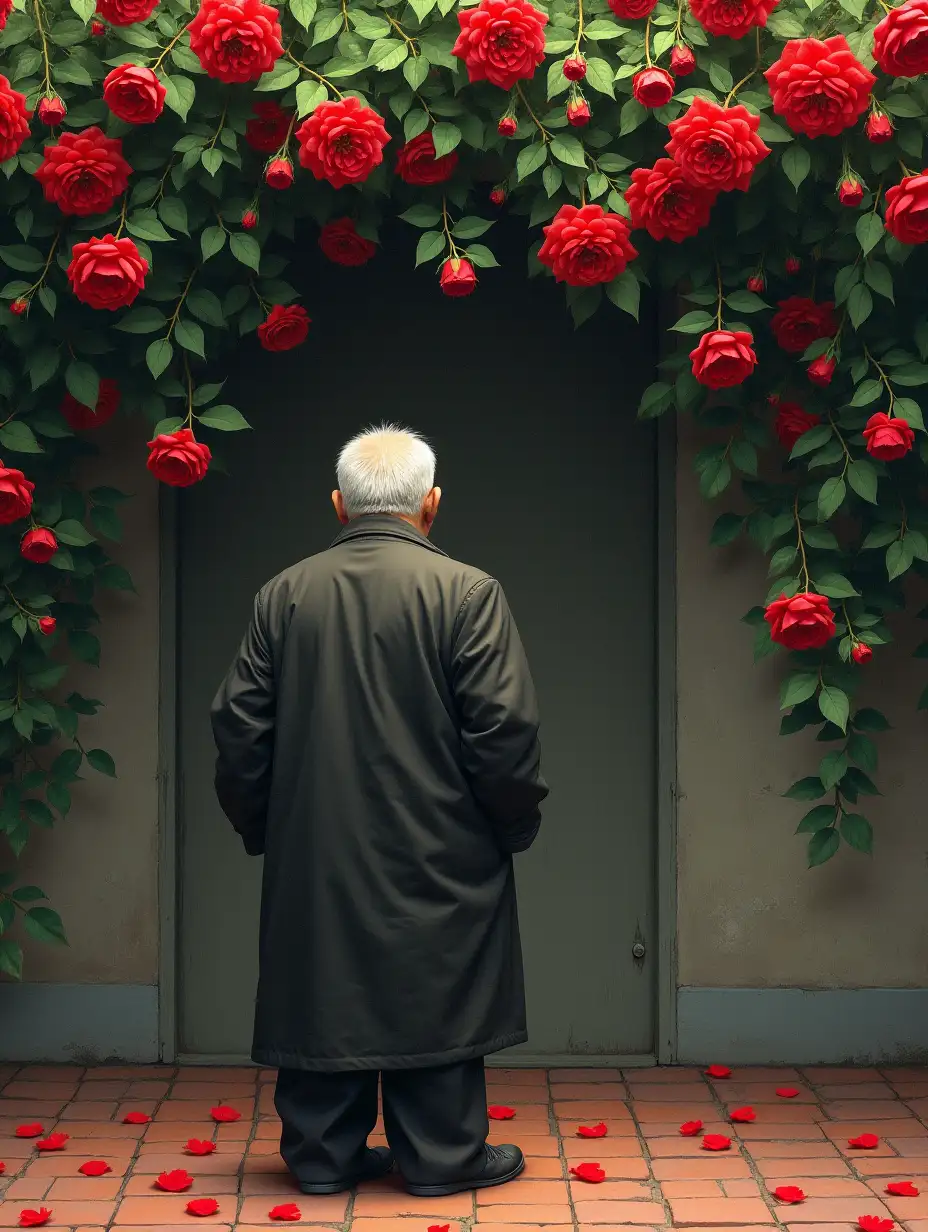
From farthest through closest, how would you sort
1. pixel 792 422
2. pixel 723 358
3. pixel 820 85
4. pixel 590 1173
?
pixel 792 422, pixel 723 358, pixel 820 85, pixel 590 1173

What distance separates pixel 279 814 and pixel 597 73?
7.30ft

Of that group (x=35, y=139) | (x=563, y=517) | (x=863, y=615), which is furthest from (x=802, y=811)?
(x=35, y=139)

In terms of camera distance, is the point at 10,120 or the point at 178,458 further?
the point at 178,458

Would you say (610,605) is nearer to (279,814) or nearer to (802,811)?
(802,811)

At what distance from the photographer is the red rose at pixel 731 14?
14.3ft

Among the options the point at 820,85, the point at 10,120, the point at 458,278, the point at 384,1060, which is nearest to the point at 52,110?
the point at 10,120

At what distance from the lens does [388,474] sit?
4.05m

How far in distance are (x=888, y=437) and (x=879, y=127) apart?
0.83m

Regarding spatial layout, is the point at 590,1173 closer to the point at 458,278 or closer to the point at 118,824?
the point at 118,824

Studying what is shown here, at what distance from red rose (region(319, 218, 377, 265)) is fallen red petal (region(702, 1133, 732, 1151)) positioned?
109 inches

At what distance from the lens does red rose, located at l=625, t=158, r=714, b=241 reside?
4.45 meters

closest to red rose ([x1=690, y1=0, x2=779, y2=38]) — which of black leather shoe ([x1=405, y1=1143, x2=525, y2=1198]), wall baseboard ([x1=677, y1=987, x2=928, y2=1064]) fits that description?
wall baseboard ([x1=677, y1=987, x2=928, y2=1064])

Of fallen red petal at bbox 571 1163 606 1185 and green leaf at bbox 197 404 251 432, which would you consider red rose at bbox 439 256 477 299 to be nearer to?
green leaf at bbox 197 404 251 432

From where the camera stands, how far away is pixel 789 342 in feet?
15.8
